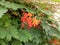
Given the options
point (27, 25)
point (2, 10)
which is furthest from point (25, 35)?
point (2, 10)

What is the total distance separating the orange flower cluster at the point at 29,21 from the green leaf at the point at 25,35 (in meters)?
0.08

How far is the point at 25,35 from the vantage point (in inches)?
96.7

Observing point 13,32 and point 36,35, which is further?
point 36,35

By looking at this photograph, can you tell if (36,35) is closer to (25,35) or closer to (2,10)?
(25,35)

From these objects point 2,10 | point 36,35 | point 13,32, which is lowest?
point 36,35

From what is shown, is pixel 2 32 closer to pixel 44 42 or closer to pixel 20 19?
pixel 20 19

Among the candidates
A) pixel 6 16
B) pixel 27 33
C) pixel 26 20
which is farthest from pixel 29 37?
pixel 6 16

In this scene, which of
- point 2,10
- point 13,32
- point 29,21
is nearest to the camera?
point 2,10

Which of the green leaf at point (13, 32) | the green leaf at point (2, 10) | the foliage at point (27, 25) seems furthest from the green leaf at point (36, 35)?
the green leaf at point (2, 10)

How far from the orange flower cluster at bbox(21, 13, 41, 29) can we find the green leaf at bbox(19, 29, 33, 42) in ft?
0.26

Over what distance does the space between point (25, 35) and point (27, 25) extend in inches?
5.8

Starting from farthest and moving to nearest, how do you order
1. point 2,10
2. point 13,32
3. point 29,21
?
point 29,21
point 13,32
point 2,10

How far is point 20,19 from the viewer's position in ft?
8.61

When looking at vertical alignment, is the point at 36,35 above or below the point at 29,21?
below
